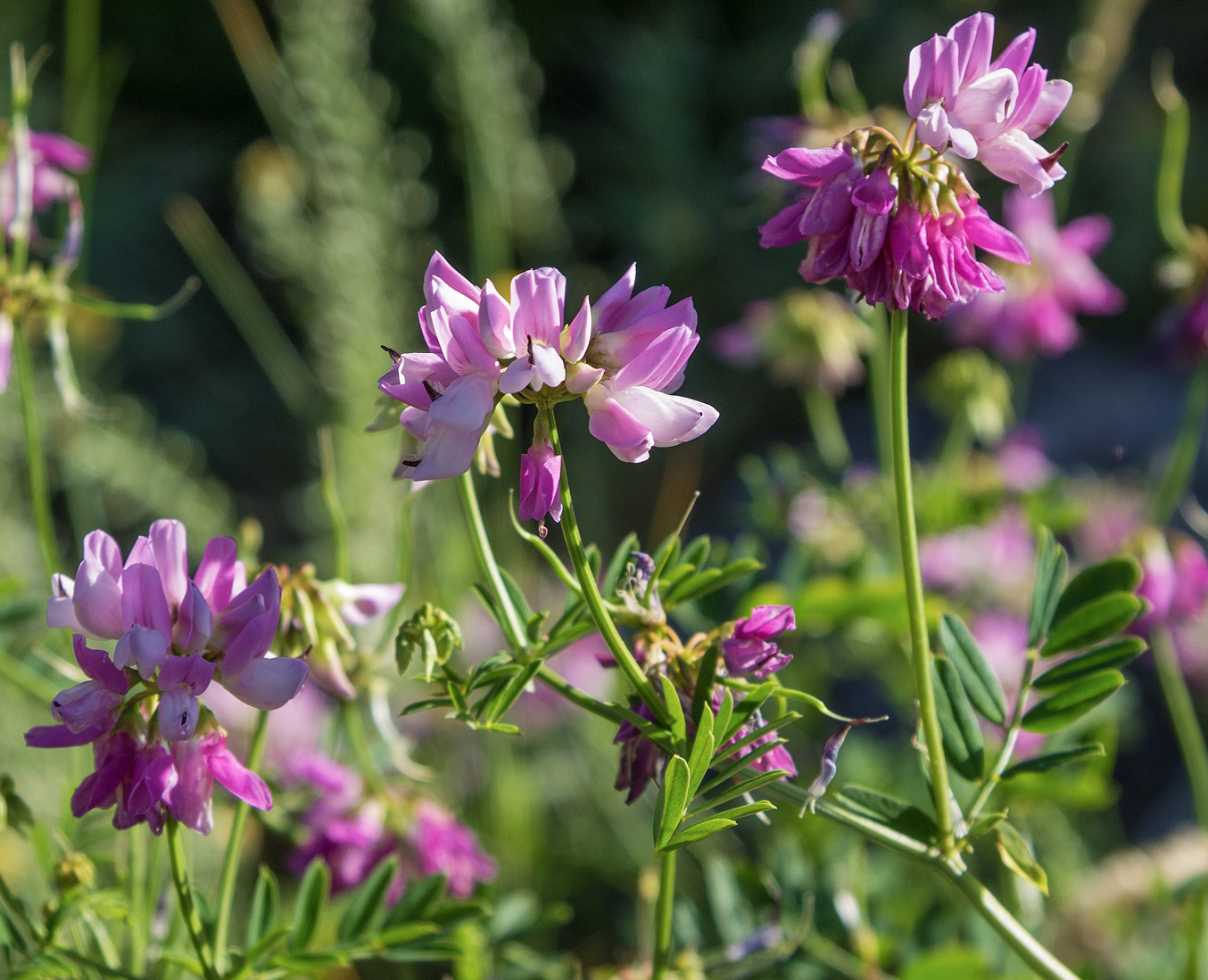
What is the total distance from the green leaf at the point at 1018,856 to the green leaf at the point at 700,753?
0.14 m

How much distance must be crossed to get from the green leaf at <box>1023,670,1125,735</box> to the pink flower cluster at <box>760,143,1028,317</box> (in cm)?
18

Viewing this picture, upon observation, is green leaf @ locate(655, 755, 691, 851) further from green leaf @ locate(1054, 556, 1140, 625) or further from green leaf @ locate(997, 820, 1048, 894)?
green leaf @ locate(1054, 556, 1140, 625)

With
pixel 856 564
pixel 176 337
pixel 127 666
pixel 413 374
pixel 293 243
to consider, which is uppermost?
pixel 413 374

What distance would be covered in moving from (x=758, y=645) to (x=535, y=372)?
15 cm

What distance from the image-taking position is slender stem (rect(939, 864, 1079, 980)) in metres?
0.45

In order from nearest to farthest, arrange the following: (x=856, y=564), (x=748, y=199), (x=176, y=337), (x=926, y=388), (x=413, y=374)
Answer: (x=413, y=374) < (x=856, y=564) < (x=926, y=388) < (x=748, y=199) < (x=176, y=337)

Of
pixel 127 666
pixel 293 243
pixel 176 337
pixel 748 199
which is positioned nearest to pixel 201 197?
pixel 176 337

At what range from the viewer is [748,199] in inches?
130

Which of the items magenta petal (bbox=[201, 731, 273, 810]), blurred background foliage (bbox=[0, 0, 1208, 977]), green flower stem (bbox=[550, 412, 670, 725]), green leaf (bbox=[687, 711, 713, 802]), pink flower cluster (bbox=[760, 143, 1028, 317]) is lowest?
blurred background foliage (bbox=[0, 0, 1208, 977])

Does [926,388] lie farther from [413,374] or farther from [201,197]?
[201,197]

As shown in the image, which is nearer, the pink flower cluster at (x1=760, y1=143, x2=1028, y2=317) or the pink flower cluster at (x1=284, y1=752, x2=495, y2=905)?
the pink flower cluster at (x1=760, y1=143, x2=1028, y2=317)

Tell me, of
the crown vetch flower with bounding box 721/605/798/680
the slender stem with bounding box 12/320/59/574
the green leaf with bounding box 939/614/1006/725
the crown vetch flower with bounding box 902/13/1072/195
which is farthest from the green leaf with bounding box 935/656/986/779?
the slender stem with bounding box 12/320/59/574

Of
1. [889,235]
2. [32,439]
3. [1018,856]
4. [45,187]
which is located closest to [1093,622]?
[1018,856]

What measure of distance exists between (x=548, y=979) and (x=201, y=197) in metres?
3.91
